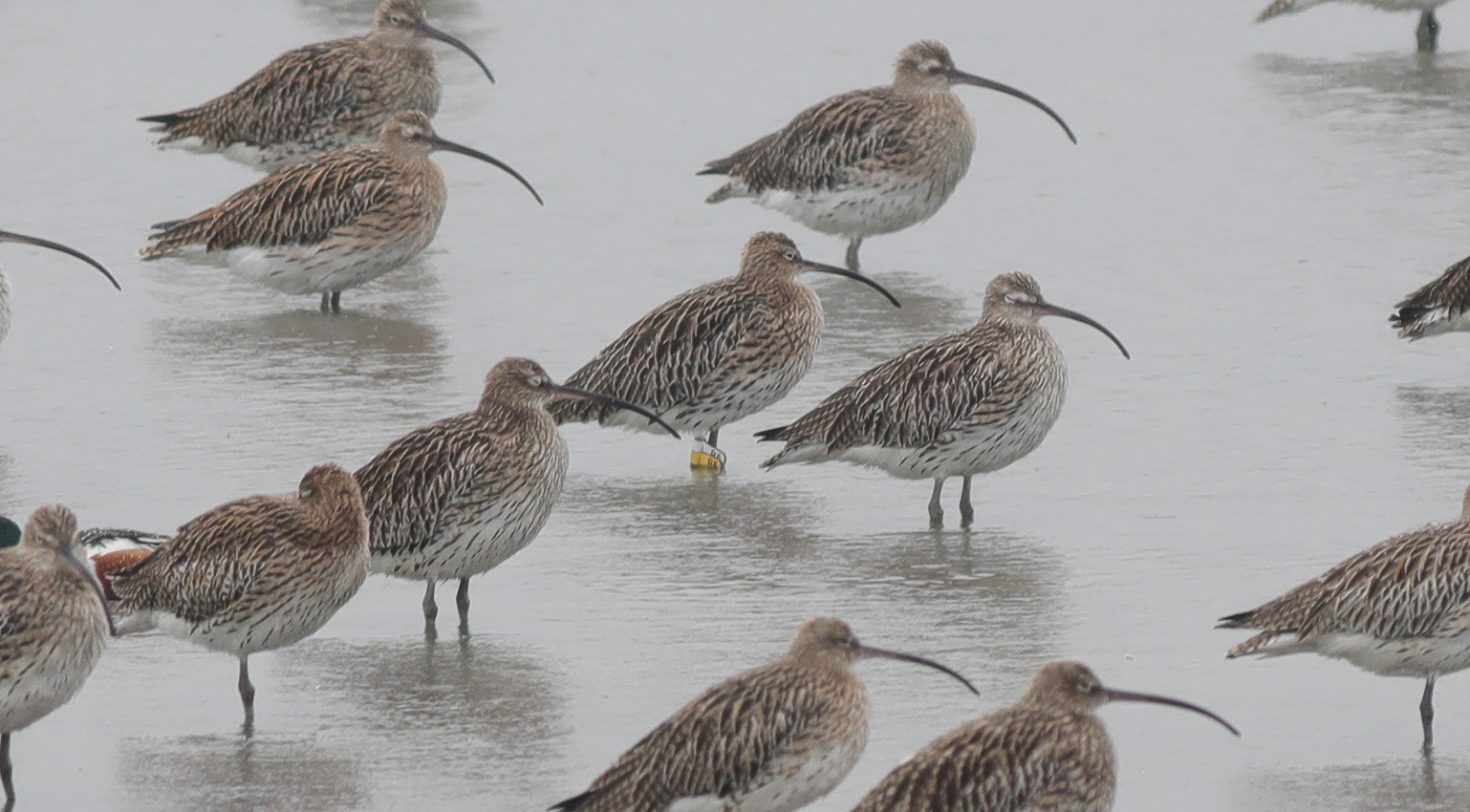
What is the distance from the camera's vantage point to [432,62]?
17.5 m

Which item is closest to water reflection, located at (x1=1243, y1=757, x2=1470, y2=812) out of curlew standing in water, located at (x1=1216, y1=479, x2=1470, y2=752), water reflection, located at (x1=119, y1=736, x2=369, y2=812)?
curlew standing in water, located at (x1=1216, y1=479, x2=1470, y2=752)

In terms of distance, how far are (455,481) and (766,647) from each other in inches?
50.3

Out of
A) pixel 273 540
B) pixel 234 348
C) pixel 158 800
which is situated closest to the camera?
pixel 158 800

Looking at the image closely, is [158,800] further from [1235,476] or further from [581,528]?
[1235,476]

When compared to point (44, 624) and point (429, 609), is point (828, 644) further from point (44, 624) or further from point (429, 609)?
point (429, 609)

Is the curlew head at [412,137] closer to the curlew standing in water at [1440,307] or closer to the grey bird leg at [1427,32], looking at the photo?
the curlew standing in water at [1440,307]

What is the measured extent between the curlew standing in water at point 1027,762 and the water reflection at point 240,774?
1.82 meters

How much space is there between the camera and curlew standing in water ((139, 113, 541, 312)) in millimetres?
14547

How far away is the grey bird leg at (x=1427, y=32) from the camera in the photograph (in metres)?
20.2

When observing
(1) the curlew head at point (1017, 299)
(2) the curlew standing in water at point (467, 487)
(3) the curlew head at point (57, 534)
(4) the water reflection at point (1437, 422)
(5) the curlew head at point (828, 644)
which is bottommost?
(4) the water reflection at point (1437, 422)

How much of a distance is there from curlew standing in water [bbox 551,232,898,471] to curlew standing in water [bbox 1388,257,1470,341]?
9.51 ft

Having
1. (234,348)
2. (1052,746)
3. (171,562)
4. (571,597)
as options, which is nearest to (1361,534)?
(571,597)

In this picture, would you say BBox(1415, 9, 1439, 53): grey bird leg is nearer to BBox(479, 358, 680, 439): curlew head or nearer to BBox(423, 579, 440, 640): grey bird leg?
BBox(479, 358, 680, 439): curlew head

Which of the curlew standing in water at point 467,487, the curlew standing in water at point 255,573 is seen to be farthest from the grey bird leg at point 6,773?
the curlew standing in water at point 467,487
